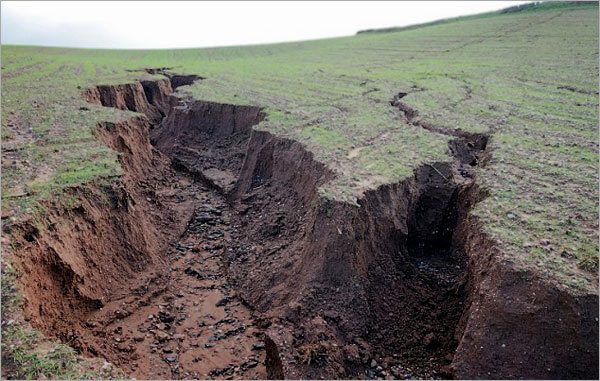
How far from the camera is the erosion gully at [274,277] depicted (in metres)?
7.35

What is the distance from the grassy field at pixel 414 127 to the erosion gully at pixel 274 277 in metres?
0.65

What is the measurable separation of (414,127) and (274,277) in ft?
20.6

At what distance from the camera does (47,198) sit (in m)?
8.58

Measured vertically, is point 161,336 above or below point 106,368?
below

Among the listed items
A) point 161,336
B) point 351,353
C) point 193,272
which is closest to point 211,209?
point 193,272

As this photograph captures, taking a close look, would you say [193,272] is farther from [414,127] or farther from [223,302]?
[414,127]

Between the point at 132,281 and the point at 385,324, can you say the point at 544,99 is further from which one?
the point at 132,281

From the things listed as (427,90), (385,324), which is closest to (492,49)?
(427,90)

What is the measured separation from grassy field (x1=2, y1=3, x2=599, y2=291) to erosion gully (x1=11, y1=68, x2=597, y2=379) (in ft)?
2.15

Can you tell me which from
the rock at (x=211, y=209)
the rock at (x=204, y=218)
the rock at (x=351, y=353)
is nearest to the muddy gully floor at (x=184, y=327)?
the rock at (x=204, y=218)

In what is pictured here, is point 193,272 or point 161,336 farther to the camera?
point 193,272

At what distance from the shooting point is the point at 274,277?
9133 mm

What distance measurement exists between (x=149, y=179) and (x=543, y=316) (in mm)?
11343

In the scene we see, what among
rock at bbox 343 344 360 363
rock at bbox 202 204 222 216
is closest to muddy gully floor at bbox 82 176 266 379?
rock at bbox 343 344 360 363
